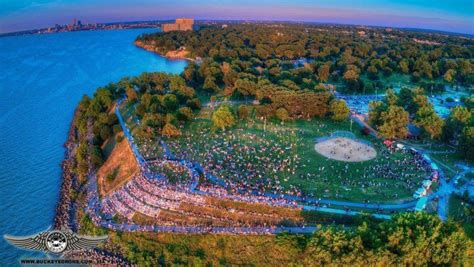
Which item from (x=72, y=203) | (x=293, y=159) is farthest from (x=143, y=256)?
(x=293, y=159)

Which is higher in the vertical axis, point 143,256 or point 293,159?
point 293,159

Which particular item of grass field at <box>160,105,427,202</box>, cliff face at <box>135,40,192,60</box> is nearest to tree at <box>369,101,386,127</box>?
grass field at <box>160,105,427,202</box>

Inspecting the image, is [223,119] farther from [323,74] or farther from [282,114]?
[323,74]

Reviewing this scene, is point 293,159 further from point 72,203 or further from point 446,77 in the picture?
point 446,77

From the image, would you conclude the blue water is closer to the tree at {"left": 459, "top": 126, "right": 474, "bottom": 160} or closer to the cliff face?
the cliff face

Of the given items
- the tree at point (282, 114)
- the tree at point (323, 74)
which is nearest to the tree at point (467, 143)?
the tree at point (282, 114)

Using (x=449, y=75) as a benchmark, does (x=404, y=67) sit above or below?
above

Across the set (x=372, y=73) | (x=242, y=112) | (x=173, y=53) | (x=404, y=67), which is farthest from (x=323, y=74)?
(x=173, y=53)
